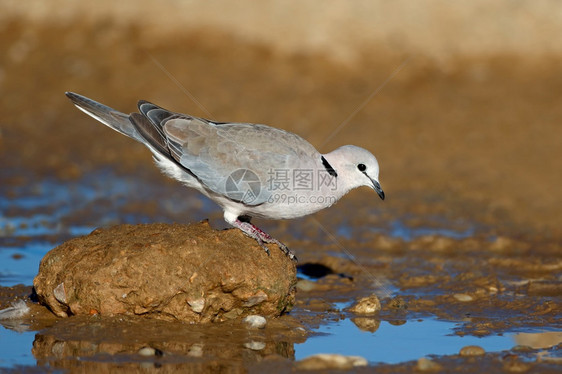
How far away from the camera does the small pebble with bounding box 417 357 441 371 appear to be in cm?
565

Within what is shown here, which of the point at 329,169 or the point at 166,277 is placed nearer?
the point at 166,277

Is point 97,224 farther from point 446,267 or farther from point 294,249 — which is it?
point 446,267

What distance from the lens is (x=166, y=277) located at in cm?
642

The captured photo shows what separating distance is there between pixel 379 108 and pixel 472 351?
8.48m

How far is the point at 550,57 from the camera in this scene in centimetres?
1516

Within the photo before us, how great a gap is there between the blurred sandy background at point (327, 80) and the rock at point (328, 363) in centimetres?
540

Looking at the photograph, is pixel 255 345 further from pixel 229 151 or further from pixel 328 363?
pixel 229 151

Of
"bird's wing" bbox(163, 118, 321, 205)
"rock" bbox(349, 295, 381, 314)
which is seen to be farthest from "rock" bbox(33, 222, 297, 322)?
"rock" bbox(349, 295, 381, 314)

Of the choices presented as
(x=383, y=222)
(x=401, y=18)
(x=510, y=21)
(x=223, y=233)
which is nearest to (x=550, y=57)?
(x=510, y=21)

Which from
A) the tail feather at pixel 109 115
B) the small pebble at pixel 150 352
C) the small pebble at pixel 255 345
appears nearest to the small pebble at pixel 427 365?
the small pebble at pixel 255 345

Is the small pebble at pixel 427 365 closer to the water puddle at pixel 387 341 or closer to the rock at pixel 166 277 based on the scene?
the water puddle at pixel 387 341

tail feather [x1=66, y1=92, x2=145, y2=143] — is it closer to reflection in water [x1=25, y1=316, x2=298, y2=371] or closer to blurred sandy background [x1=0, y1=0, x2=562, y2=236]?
reflection in water [x1=25, y1=316, x2=298, y2=371]

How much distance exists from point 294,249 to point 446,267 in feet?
5.46

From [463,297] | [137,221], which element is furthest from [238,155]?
[137,221]
